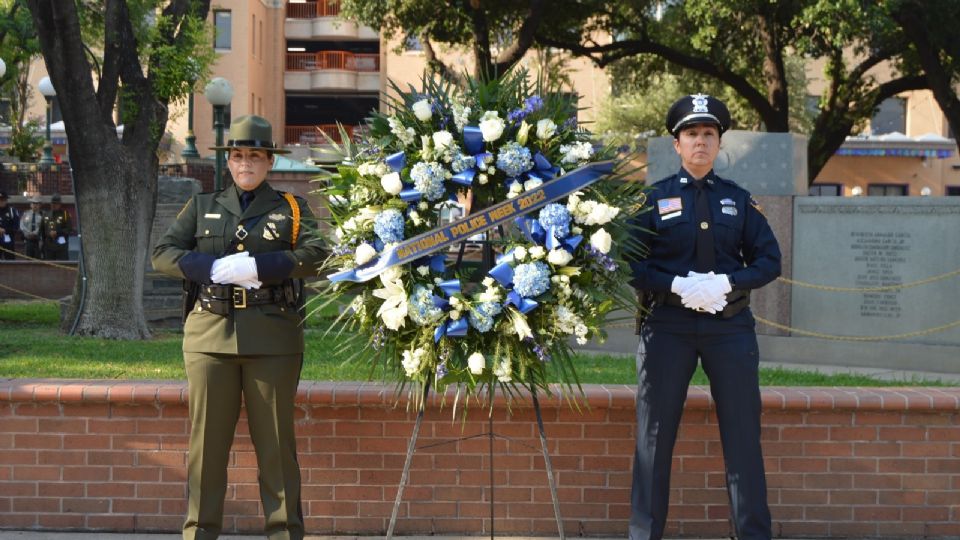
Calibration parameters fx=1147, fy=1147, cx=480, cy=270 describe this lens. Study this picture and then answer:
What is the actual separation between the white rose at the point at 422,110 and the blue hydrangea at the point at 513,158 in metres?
0.34

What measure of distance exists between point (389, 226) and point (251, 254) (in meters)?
0.83

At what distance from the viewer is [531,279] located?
443 cm

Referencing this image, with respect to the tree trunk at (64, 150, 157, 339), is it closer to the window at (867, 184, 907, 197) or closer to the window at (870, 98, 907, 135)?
the window at (870, 98, 907, 135)

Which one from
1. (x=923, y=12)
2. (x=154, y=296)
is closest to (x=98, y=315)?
(x=154, y=296)

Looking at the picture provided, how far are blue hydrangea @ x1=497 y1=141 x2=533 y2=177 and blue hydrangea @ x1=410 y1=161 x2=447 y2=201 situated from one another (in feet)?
0.79

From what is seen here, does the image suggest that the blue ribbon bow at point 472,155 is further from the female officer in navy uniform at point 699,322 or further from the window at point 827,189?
the window at point 827,189

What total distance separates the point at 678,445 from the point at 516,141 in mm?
2051

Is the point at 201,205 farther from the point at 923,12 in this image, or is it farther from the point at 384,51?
the point at 384,51

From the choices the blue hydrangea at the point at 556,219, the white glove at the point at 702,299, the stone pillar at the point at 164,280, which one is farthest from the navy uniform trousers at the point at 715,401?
the stone pillar at the point at 164,280

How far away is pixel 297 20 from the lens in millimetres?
51656

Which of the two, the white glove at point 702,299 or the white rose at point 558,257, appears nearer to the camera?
the white rose at point 558,257

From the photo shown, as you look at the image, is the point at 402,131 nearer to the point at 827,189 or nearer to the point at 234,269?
the point at 234,269

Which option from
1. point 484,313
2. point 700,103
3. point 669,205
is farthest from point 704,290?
point 484,313

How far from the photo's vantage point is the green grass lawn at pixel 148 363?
8.00 metres
